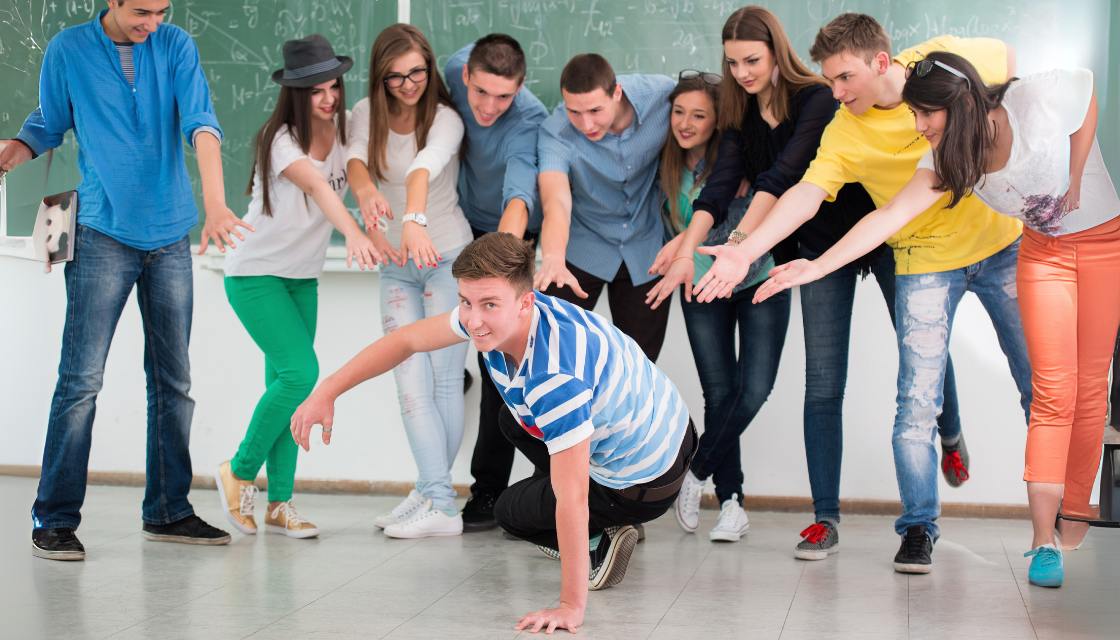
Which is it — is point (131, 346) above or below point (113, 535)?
above

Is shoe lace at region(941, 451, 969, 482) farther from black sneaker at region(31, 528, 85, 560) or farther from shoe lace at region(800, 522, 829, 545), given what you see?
black sneaker at region(31, 528, 85, 560)

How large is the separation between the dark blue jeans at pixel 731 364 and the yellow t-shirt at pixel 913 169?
0.48m

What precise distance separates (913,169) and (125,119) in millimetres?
2013

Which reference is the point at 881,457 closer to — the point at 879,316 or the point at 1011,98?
the point at 879,316

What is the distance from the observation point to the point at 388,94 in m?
3.34

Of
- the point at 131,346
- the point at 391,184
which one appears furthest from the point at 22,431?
Result: the point at 391,184

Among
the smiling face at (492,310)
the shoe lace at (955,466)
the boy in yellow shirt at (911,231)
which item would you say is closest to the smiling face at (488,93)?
the boy in yellow shirt at (911,231)

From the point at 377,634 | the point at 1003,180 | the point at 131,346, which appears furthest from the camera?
the point at 131,346

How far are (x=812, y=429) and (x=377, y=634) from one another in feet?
4.50

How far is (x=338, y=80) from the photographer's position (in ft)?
10.9

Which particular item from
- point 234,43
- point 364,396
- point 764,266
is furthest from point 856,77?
point 234,43

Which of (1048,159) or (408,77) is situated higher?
(408,77)

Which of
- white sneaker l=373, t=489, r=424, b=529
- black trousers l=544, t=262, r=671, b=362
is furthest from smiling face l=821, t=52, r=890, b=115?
white sneaker l=373, t=489, r=424, b=529

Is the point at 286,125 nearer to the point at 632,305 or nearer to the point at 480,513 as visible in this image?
the point at 632,305
